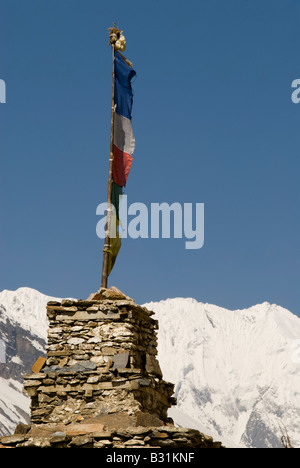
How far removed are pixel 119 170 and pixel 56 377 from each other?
673cm

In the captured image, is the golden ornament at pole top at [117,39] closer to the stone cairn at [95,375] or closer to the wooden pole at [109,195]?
the wooden pole at [109,195]

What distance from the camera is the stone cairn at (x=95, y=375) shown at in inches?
715

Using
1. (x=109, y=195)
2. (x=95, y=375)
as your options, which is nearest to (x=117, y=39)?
(x=109, y=195)

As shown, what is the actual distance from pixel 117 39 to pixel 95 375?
1025 centimetres

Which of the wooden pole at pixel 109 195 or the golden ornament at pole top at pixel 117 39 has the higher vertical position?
the golden ornament at pole top at pixel 117 39

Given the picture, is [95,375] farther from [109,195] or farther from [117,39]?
[117,39]

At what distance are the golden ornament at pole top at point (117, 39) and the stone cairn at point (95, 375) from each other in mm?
7651

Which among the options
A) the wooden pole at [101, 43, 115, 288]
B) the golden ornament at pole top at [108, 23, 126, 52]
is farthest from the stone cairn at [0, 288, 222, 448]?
the golden ornament at pole top at [108, 23, 126, 52]

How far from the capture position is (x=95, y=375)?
61.6 ft

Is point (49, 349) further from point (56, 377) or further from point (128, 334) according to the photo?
point (128, 334)

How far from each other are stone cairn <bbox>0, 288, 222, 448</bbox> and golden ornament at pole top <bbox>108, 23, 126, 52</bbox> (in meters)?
7.65

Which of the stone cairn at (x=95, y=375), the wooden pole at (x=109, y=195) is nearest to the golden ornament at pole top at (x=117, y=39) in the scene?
the wooden pole at (x=109, y=195)
